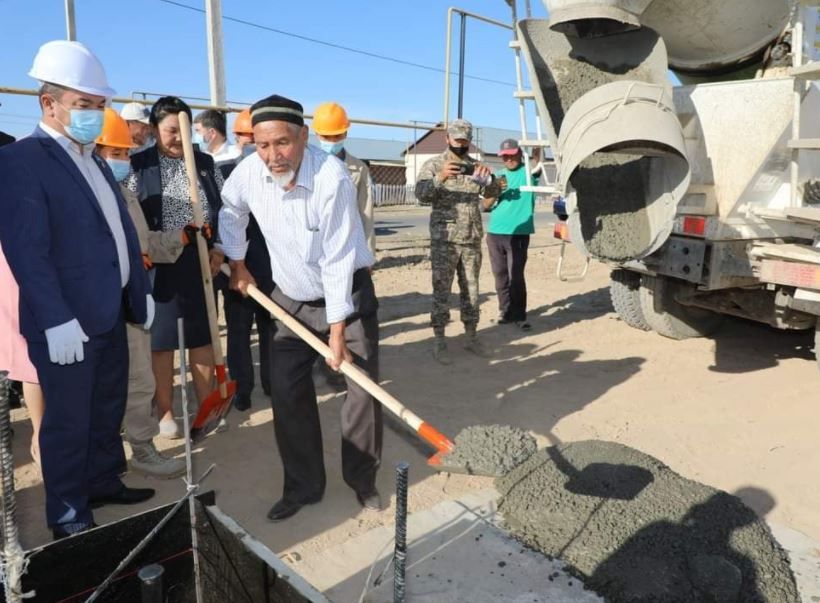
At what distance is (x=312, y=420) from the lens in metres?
2.90

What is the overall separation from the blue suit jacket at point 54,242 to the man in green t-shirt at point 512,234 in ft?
13.6

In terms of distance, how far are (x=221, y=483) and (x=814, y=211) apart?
3.68 meters

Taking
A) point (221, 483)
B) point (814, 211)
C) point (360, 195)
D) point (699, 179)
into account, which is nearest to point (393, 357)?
point (360, 195)

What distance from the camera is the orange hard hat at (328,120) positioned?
4141 mm

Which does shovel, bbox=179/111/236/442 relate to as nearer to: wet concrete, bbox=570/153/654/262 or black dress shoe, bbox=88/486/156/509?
black dress shoe, bbox=88/486/156/509

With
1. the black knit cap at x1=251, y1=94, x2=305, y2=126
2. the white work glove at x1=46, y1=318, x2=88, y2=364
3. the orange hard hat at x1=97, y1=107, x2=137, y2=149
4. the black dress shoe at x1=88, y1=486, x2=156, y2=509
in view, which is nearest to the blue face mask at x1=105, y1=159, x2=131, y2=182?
the orange hard hat at x1=97, y1=107, x2=137, y2=149

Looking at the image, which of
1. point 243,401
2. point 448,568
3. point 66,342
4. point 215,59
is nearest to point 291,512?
point 448,568

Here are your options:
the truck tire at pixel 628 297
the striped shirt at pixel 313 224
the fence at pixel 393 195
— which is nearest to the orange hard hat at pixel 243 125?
the striped shirt at pixel 313 224

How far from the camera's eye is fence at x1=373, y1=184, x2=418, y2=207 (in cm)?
2766

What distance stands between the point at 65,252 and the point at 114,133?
3.36ft

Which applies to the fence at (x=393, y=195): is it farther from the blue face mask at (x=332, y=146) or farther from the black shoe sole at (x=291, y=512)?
the black shoe sole at (x=291, y=512)

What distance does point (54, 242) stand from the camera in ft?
7.63

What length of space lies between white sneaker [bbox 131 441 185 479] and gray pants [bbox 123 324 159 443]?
0.05 meters

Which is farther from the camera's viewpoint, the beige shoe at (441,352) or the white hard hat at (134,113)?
the beige shoe at (441,352)
